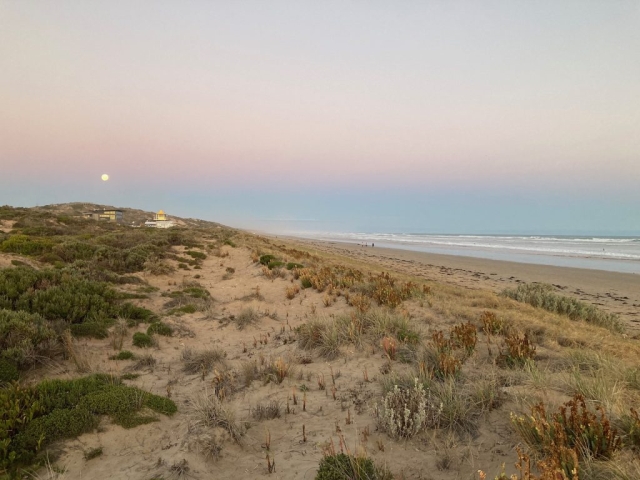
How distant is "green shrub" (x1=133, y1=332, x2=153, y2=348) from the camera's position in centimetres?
748

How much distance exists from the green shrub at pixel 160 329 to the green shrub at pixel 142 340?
1.25 ft

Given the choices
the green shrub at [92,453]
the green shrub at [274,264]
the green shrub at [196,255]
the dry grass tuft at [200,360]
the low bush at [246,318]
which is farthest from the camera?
the green shrub at [196,255]

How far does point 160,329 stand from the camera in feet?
27.3

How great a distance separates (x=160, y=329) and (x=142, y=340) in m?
0.75

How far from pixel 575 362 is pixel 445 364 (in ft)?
7.51

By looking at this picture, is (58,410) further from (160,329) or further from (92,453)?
(160,329)

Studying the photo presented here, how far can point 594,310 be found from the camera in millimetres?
11812

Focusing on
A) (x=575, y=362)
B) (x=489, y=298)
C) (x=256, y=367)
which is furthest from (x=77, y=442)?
(x=489, y=298)

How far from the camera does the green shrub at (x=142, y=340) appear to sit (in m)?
7.48

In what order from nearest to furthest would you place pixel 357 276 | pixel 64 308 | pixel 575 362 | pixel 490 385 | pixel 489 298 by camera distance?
pixel 490 385, pixel 575 362, pixel 64 308, pixel 489 298, pixel 357 276

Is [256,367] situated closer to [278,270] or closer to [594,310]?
[278,270]

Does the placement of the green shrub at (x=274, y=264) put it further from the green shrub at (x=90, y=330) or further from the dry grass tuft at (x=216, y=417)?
the dry grass tuft at (x=216, y=417)

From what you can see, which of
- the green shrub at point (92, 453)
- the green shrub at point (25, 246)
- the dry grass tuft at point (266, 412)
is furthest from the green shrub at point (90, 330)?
the green shrub at point (25, 246)

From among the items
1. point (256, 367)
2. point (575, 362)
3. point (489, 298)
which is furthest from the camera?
point (489, 298)
